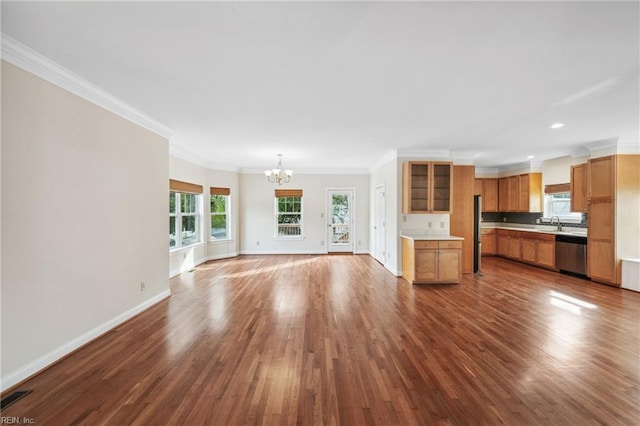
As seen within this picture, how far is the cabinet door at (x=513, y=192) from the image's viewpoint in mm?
7547

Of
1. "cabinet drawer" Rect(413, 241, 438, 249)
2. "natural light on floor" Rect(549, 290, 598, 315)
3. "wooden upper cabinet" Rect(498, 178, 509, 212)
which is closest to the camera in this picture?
"natural light on floor" Rect(549, 290, 598, 315)

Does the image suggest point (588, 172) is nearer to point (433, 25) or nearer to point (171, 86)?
point (433, 25)

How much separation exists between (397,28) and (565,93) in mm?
2393

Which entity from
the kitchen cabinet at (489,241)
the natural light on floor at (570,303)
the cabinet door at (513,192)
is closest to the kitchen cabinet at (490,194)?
the cabinet door at (513,192)

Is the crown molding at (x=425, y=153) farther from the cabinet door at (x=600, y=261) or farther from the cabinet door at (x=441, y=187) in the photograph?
the cabinet door at (x=600, y=261)

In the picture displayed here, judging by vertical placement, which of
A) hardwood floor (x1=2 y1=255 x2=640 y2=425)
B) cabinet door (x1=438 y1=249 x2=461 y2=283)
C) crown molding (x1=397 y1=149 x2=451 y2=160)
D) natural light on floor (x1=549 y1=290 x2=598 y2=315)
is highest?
crown molding (x1=397 y1=149 x2=451 y2=160)

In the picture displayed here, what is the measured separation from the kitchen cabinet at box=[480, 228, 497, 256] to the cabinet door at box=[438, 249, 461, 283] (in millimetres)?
3642

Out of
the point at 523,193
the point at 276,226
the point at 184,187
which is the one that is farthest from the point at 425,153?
the point at 184,187

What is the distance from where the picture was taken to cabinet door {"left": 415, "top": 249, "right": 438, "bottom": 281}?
512cm

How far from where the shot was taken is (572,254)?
573cm

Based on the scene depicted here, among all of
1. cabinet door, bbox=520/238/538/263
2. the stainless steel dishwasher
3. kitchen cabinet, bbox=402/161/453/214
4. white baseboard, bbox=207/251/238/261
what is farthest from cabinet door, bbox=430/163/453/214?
white baseboard, bbox=207/251/238/261

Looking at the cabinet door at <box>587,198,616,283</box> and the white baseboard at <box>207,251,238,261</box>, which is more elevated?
the cabinet door at <box>587,198,616,283</box>

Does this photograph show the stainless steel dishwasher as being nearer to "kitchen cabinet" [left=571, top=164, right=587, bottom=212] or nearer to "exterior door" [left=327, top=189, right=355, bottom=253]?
"kitchen cabinet" [left=571, top=164, right=587, bottom=212]

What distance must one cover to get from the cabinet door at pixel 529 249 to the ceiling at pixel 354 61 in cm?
322
